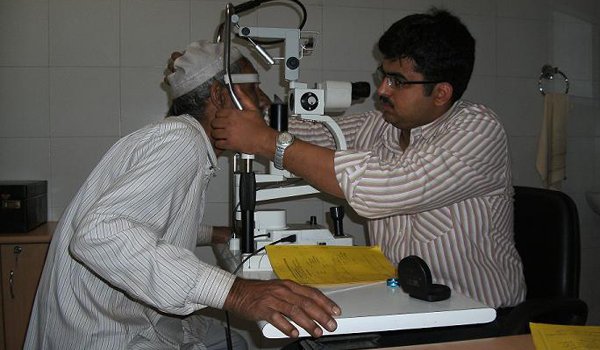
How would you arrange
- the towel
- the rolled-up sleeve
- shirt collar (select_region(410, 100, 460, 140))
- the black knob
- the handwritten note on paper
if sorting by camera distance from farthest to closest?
the towel < shirt collar (select_region(410, 100, 460, 140)) < the black knob < the rolled-up sleeve < the handwritten note on paper

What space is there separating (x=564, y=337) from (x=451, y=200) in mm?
518

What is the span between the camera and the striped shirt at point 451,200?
1.22 meters

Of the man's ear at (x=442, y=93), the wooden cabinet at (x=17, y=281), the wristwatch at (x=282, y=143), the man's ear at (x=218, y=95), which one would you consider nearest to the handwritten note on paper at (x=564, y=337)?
the wristwatch at (x=282, y=143)

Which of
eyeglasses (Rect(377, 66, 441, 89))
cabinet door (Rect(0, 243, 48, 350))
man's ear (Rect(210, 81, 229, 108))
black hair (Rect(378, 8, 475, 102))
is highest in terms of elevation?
black hair (Rect(378, 8, 475, 102))

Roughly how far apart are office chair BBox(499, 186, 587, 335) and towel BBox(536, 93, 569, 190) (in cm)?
141

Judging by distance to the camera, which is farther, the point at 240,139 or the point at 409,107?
the point at 409,107

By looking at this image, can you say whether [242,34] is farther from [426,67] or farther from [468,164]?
[468,164]

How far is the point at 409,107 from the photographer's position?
1.45 meters

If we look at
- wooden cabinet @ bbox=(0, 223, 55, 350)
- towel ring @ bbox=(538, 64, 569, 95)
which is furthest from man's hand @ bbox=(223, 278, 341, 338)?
towel ring @ bbox=(538, 64, 569, 95)

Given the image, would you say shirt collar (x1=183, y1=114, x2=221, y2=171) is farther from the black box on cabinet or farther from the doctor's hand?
the black box on cabinet

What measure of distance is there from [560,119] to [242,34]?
7.40ft

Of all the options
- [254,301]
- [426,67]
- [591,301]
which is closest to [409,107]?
[426,67]

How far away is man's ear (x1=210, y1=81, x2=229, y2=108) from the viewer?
4.42 feet

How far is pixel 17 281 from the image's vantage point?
6.61 ft
